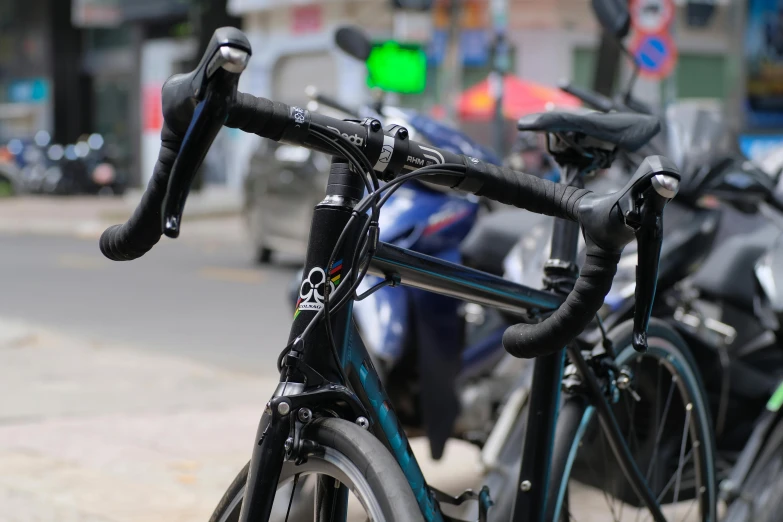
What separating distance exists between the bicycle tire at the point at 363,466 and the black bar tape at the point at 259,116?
1.44 feet

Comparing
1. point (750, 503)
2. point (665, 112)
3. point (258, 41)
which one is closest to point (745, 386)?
point (750, 503)

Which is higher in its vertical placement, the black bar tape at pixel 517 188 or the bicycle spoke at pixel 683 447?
the black bar tape at pixel 517 188

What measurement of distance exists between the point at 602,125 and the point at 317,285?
824 mm

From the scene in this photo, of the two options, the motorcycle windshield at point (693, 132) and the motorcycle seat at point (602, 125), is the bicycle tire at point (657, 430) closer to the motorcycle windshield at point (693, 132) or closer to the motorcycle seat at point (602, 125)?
the motorcycle seat at point (602, 125)

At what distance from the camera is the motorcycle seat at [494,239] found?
12.7ft

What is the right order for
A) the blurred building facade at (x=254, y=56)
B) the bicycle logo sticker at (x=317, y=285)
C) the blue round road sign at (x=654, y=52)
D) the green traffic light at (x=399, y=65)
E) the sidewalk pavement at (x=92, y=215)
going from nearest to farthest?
1. the bicycle logo sticker at (x=317, y=285)
2. the green traffic light at (x=399, y=65)
3. the blue round road sign at (x=654, y=52)
4. the sidewalk pavement at (x=92, y=215)
5. the blurred building facade at (x=254, y=56)

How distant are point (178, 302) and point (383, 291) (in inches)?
244

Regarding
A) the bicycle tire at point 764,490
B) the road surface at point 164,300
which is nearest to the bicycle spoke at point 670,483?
the bicycle tire at point 764,490

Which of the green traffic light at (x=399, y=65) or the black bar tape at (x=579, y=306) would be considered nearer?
the black bar tape at (x=579, y=306)

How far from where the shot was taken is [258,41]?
93.8 feet

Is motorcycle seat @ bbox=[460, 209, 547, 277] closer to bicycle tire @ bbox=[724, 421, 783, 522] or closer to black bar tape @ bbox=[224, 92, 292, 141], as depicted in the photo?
bicycle tire @ bbox=[724, 421, 783, 522]

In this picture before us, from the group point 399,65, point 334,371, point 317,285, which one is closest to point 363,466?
point 334,371

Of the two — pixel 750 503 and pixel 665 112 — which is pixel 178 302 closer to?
pixel 665 112

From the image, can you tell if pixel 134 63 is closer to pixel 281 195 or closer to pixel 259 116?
pixel 281 195
